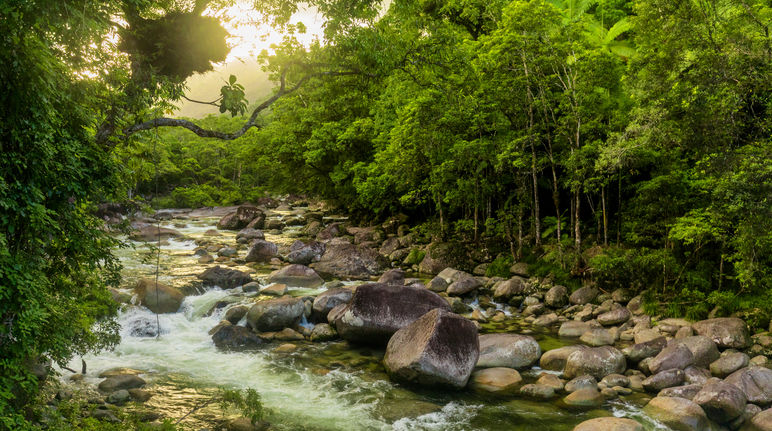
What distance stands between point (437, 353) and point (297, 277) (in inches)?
371

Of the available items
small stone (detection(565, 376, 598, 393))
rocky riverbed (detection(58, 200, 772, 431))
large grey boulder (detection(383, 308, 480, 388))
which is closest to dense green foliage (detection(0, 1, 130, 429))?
rocky riverbed (detection(58, 200, 772, 431))

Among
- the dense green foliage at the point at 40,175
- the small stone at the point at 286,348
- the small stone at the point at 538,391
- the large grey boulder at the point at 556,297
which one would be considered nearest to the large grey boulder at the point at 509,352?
the small stone at the point at 538,391

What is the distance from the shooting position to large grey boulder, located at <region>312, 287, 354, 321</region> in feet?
44.8

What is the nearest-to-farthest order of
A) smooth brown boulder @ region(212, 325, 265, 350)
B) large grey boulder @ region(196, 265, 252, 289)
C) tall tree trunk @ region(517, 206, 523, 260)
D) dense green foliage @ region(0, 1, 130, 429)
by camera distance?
dense green foliage @ region(0, 1, 130, 429)
smooth brown boulder @ region(212, 325, 265, 350)
large grey boulder @ region(196, 265, 252, 289)
tall tree trunk @ region(517, 206, 523, 260)

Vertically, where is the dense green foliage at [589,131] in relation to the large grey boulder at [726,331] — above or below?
above

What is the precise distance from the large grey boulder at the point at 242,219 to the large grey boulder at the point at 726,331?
26.9m

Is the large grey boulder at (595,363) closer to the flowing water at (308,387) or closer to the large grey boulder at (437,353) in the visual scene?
the flowing water at (308,387)

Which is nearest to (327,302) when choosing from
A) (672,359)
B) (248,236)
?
(672,359)

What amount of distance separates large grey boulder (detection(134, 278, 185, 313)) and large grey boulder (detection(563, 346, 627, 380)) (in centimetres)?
1066

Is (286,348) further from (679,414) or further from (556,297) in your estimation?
Result: (556,297)

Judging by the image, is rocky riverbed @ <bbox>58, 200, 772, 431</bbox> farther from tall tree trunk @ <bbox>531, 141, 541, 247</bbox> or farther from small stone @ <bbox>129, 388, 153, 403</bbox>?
tall tree trunk @ <bbox>531, 141, 541, 247</bbox>

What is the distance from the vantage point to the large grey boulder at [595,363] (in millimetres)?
9992

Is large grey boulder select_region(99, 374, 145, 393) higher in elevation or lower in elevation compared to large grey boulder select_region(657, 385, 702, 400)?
higher

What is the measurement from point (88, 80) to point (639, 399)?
10.4 metres
